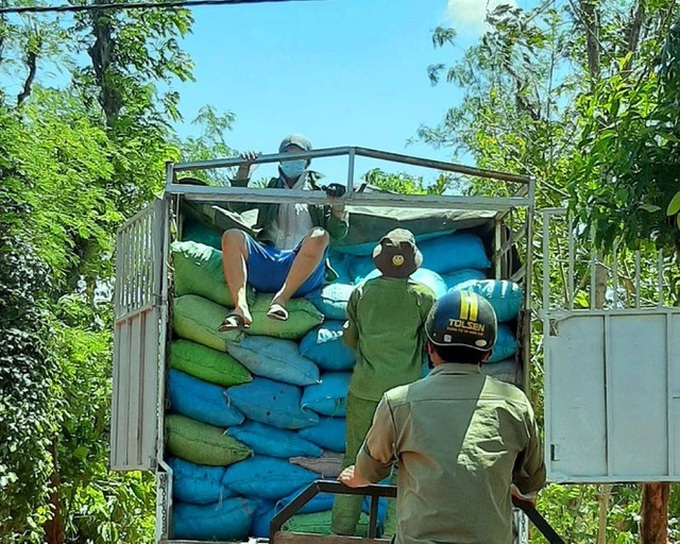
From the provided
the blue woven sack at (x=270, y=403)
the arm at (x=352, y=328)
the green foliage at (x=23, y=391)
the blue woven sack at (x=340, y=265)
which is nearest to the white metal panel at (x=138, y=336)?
the blue woven sack at (x=270, y=403)

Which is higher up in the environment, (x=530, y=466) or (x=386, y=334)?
(x=386, y=334)

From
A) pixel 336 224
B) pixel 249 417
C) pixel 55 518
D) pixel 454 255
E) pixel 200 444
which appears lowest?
pixel 55 518

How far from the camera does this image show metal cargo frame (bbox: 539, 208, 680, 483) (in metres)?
4.37

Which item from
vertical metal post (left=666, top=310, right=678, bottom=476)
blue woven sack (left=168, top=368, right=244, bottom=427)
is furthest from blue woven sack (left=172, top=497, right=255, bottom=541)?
vertical metal post (left=666, top=310, right=678, bottom=476)

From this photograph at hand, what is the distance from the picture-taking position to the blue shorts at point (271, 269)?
15.3 ft

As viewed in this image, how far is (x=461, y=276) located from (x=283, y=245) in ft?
2.83

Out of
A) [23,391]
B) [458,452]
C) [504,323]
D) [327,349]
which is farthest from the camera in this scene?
[23,391]

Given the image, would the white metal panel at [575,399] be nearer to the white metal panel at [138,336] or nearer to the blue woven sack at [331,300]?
the blue woven sack at [331,300]

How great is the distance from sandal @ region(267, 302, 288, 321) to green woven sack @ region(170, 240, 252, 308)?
18cm

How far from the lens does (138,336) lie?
468 centimetres

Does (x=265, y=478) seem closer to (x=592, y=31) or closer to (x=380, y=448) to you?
(x=380, y=448)

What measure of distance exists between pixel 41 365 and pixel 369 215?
5480 mm

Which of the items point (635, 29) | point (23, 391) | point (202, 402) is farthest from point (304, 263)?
point (635, 29)

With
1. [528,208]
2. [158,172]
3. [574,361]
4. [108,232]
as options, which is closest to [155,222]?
[528,208]
